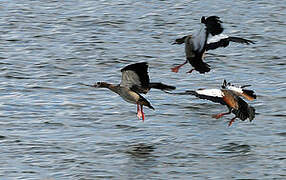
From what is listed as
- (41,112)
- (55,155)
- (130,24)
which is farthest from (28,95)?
(130,24)

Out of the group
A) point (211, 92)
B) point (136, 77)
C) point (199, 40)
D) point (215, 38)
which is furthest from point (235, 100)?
point (136, 77)

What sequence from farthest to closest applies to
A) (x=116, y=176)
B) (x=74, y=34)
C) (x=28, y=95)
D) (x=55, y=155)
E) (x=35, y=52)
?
(x=74, y=34) → (x=35, y=52) → (x=28, y=95) → (x=55, y=155) → (x=116, y=176)

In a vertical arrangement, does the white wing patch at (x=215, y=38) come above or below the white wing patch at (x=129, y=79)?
above

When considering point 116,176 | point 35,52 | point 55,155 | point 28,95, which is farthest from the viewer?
point 35,52

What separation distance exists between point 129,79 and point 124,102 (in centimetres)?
323

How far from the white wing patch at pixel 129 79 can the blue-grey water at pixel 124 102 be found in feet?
3.48

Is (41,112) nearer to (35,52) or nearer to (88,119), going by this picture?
(88,119)

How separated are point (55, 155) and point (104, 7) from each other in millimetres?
12723

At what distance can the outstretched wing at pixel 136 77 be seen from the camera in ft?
43.1

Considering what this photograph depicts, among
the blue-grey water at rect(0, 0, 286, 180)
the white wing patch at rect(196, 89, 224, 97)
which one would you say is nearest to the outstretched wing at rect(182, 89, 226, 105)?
the white wing patch at rect(196, 89, 224, 97)

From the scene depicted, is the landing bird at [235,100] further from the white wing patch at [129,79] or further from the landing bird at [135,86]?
the white wing patch at [129,79]

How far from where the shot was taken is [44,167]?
509 inches

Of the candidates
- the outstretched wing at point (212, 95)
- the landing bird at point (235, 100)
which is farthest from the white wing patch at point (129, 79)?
the landing bird at point (235, 100)

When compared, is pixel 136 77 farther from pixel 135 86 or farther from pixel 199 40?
pixel 199 40
